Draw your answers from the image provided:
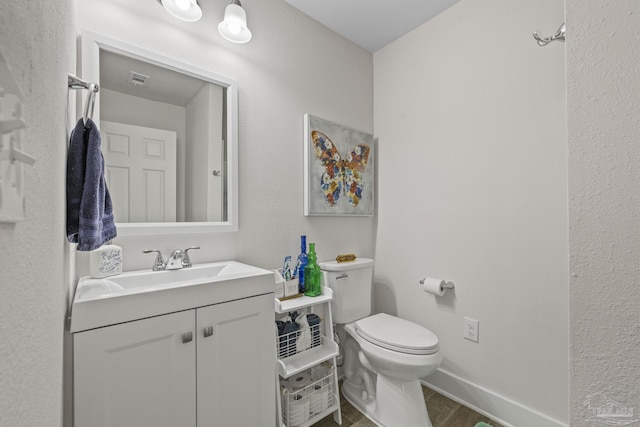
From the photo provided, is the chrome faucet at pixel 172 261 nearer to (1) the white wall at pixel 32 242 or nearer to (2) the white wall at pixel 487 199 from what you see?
(1) the white wall at pixel 32 242

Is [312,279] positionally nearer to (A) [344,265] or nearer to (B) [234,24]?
(A) [344,265]

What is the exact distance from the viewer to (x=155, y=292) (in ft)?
2.92

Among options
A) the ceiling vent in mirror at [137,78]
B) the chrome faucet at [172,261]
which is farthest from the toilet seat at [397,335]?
the ceiling vent in mirror at [137,78]

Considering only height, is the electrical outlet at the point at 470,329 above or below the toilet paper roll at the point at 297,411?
above

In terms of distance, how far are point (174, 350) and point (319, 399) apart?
2.76 ft

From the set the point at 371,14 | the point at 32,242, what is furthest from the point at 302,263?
the point at 371,14

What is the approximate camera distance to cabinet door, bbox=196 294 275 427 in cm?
99

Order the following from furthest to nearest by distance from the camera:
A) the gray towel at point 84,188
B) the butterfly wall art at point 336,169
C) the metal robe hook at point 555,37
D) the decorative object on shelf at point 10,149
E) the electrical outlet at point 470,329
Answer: the butterfly wall art at point 336,169
the electrical outlet at point 470,329
the metal robe hook at point 555,37
the gray towel at point 84,188
the decorative object on shelf at point 10,149

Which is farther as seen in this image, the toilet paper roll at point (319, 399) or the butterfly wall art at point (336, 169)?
the butterfly wall art at point (336, 169)

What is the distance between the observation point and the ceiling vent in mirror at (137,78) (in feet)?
3.86

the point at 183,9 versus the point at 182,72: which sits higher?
the point at 183,9

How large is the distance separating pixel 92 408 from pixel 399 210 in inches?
70.4

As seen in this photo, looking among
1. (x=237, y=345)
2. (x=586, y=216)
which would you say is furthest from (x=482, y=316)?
(x=237, y=345)

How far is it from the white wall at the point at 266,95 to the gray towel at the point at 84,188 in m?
0.41
